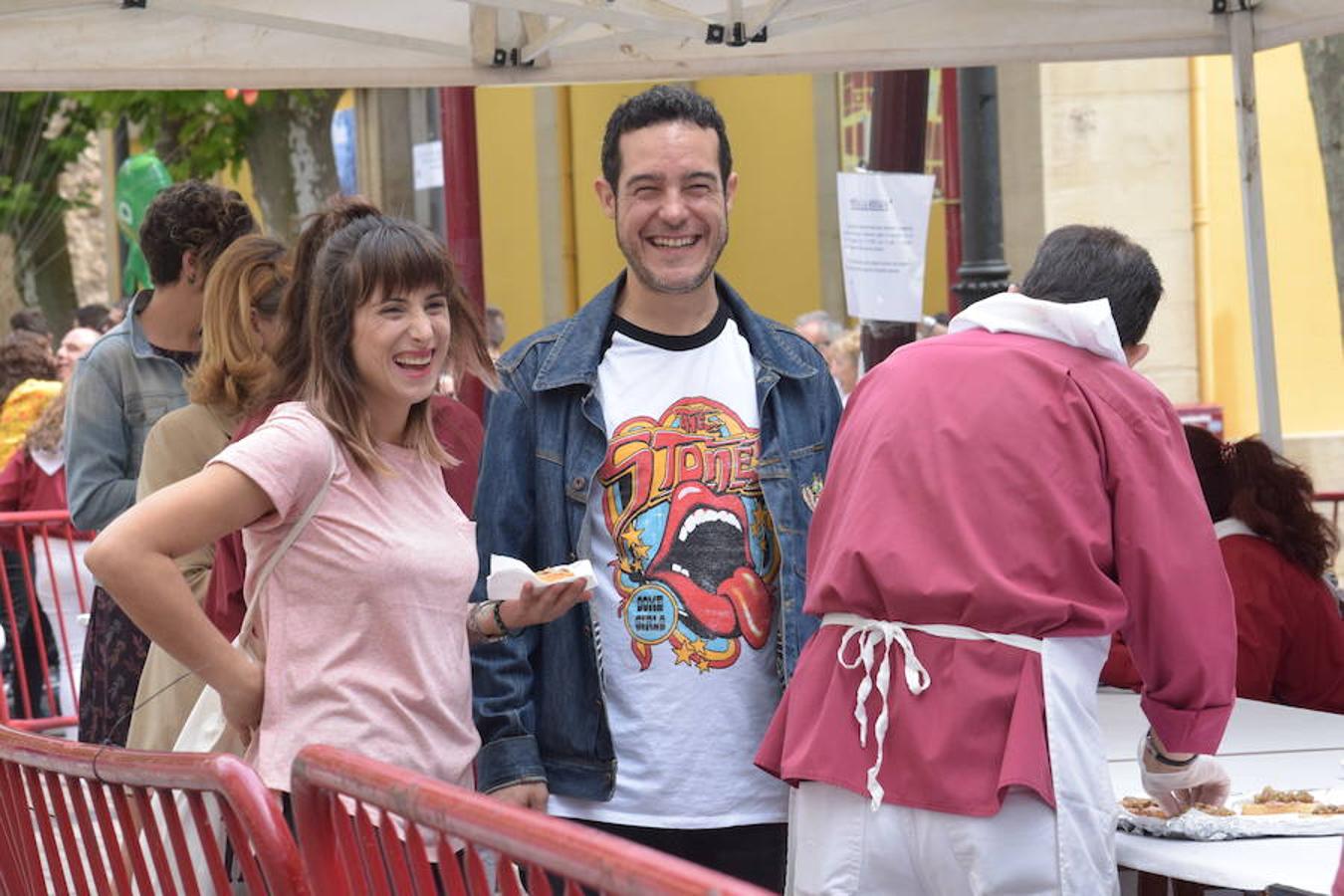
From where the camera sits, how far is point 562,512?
3.88m

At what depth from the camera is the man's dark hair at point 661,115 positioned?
3920 mm

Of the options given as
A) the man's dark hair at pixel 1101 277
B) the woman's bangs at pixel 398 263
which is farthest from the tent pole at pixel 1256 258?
the woman's bangs at pixel 398 263

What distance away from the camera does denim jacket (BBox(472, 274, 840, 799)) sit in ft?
12.5

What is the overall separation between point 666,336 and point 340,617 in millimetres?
854

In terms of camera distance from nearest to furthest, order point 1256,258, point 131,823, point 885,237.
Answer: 1. point 131,823
2. point 1256,258
3. point 885,237

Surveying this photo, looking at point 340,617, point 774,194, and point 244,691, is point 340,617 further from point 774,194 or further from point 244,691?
point 774,194

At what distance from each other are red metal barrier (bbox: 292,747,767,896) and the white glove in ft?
4.64

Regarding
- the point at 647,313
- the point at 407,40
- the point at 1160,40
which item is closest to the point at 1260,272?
the point at 1160,40

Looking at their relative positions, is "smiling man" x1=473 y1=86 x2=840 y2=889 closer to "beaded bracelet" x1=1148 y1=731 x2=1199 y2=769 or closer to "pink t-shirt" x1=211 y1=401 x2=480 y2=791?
"pink t-shirt" x1=211 y1=401 x2=480 y2=791

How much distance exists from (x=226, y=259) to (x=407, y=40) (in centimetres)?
153

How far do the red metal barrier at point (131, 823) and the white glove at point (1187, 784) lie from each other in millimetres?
1548

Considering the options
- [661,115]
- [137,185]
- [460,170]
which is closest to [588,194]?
[137,185]

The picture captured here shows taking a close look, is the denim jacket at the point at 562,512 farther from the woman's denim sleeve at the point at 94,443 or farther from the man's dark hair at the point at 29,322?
the man's dark hair at the point at 29,322

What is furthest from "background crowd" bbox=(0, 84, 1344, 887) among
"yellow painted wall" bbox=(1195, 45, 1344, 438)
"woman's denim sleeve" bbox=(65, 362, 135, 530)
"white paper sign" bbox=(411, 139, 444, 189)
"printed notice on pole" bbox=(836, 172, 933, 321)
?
"yellow painted wall" bbox=(1195, 45, 1344, 438)
